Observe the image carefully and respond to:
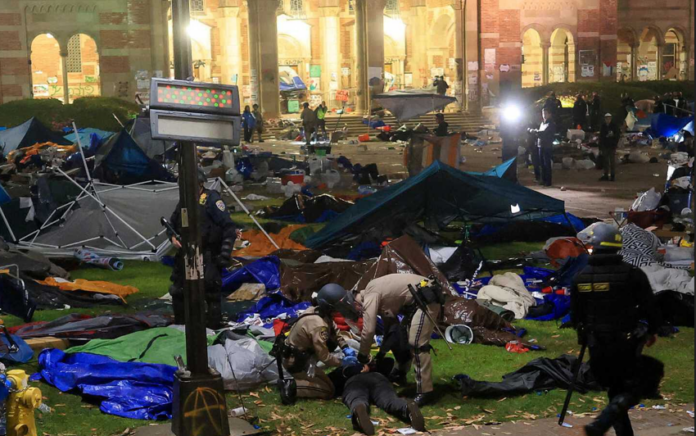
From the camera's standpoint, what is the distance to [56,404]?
9.19 metres

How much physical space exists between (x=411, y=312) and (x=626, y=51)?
47.2 meters

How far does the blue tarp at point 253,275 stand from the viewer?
14000 millimetres

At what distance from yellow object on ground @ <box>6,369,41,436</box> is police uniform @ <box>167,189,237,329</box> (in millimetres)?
3804

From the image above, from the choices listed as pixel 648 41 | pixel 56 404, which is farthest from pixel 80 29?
pixel 56 404

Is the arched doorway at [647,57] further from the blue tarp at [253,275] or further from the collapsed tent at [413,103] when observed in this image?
the blue tarp at [253,275]

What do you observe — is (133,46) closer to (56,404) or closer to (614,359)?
(56,404)

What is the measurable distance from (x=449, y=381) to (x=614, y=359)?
8.56 feet

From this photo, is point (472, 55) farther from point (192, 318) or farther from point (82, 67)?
point (192, 318)

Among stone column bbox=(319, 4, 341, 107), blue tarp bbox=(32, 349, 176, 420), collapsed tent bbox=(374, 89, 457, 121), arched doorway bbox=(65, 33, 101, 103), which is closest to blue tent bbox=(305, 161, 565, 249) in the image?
blue tarp bbox=(32, 349, 176, 420)

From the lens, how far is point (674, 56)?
55594 mm

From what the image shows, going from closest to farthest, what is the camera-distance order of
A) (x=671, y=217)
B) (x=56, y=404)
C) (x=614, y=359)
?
(x=614, y=359), (x=56, y=404), (x=671, y=217)

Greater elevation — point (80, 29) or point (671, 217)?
point (80, 29)

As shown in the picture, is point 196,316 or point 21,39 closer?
point 196,316

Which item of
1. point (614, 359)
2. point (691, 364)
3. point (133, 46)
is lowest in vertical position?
point (691, 364)
